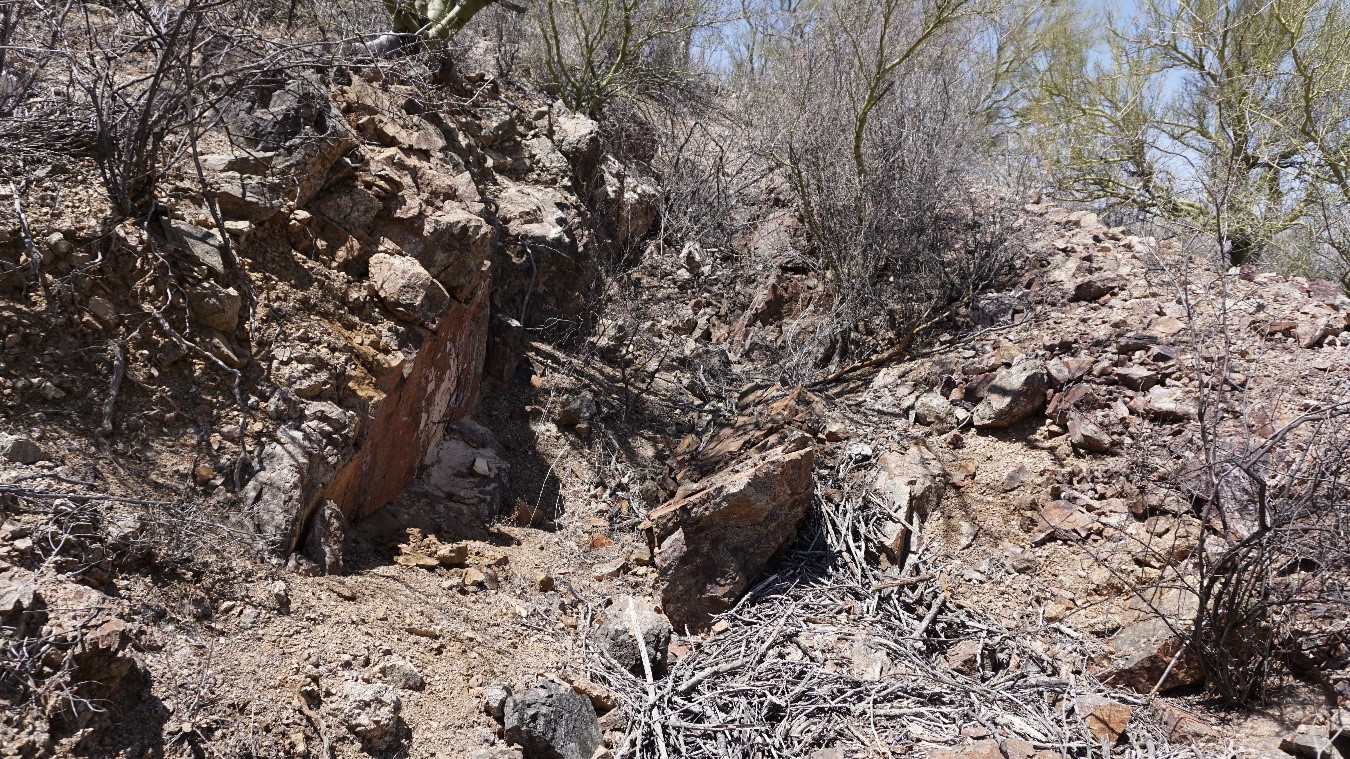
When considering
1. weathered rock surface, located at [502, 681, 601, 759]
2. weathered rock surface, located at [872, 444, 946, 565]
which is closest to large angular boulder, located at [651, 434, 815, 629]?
weathered rock surface, located at [872, 444, 946, 565]

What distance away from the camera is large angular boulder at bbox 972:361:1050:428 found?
4.60 metres

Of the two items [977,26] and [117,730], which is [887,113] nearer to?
[977,26]

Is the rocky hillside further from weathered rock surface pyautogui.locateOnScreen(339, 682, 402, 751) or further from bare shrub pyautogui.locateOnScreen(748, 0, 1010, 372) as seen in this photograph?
bare shrub pyautogui.locateOnScreen(748, 0, 1010, 372)

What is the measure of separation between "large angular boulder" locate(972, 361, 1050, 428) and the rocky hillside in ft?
0.07

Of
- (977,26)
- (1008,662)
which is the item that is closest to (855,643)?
(1008,662)

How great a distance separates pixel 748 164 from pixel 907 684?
19.2 feet

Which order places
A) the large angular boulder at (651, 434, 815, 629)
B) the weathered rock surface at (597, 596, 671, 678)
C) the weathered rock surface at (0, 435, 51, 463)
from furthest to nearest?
1. the large angular boulder at (651, 434, 815, 629)
2. the weathered rock surface at (597, 596, 671, 678)
3. the weathered rock surface at (0, 435, 51, 463)

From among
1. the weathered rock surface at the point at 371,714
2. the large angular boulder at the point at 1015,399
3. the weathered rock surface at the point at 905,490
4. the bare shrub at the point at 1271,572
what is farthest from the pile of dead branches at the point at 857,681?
the large angular boulder at the point at 1015,399

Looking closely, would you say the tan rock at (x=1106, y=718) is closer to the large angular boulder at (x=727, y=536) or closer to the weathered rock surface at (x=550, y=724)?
the large angular boulder at (x=727, y=536)

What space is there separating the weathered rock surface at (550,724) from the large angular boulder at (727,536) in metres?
0.80

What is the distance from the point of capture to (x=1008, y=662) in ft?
11.5

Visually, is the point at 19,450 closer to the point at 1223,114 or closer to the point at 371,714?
the point at 371,714

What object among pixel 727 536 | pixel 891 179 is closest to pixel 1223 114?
pixel 891 179

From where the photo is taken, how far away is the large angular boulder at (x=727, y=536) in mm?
3799
